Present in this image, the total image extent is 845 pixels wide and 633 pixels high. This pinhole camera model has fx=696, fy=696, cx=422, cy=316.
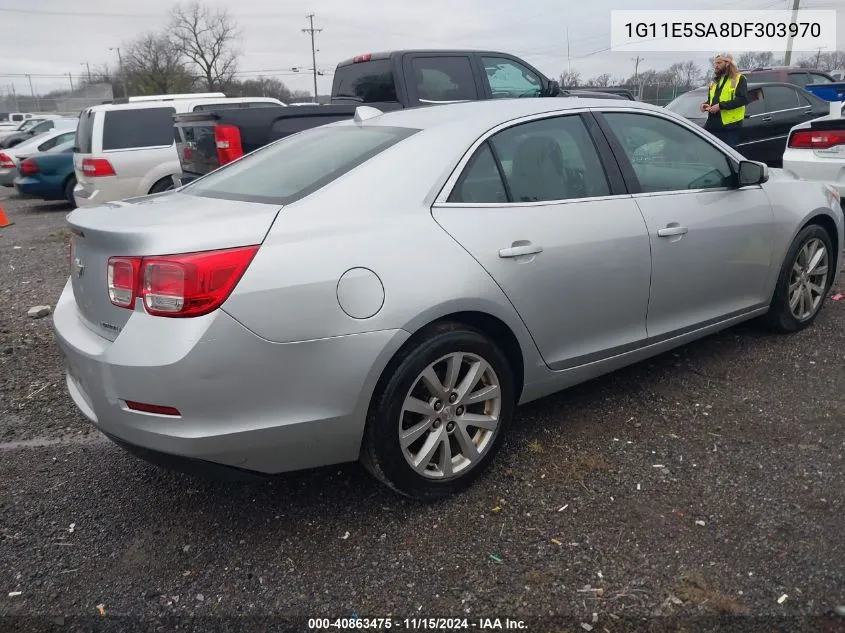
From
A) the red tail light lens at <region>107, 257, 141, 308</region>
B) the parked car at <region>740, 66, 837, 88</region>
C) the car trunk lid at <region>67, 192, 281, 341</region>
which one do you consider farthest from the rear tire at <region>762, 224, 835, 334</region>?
the parked car at <region>740, 66, 837, 88</region>

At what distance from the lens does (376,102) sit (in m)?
7.22

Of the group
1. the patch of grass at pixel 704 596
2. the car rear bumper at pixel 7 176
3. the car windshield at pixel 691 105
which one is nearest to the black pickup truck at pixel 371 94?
the car windshield at pixel 691 105

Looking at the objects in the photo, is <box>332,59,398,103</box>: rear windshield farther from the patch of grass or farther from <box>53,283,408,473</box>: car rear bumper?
the patch of grass

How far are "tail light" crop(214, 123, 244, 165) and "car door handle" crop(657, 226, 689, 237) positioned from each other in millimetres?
4022

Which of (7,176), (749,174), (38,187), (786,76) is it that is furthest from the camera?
(7,176)

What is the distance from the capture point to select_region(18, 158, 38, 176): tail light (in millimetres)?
12641

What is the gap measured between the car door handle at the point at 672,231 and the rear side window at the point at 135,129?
770 cm

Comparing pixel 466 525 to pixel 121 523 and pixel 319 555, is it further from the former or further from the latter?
pixel 121 523

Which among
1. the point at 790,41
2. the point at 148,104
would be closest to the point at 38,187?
the point at 148,104

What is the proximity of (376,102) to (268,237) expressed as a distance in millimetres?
5230

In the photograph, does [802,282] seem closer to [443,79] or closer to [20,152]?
[443,79]

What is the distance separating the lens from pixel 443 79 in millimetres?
7078

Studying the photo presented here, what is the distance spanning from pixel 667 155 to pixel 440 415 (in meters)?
2.03

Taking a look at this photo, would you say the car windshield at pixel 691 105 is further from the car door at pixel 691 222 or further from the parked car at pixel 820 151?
the car door at pixel 691 222
